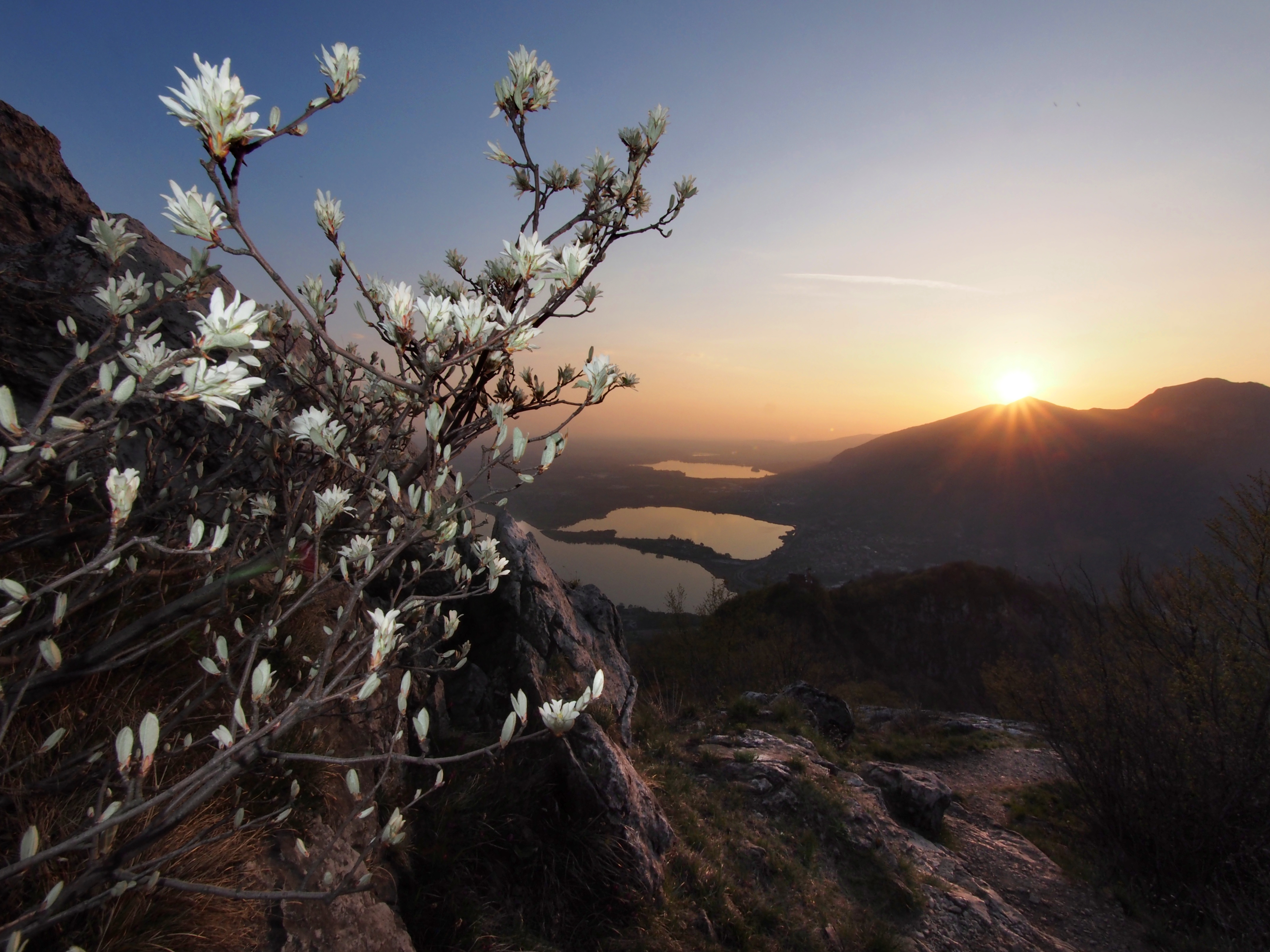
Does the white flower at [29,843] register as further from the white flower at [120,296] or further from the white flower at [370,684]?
the white flower at [120,296]

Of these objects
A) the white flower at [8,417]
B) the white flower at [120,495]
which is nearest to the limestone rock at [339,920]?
the white flower at [120,495]

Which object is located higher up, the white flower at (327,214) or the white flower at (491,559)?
the white flower at (327,214)

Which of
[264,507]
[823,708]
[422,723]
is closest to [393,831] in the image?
[422,723]

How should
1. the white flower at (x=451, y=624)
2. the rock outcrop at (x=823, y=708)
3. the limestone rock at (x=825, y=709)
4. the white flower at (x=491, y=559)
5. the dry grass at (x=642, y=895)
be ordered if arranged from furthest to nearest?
the limestone rock at (x=825, y=709) < the rock outcrop at (x=823, y=708) < the dry grass at (x=642, y=895) < the white flower at (x=451, y=624) < the white flower at (x=491, y=559)

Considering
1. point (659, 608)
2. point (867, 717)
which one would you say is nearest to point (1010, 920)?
point (867, 717)

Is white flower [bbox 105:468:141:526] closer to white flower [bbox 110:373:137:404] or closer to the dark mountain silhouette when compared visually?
white flower [bbox 110:373:137:404]

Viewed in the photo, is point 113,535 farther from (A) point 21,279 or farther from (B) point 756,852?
(B) point 756,852

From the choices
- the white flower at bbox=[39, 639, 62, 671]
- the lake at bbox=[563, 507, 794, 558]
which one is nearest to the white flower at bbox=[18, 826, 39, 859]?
the white flower at bbox=[39, 639, 62, 671]

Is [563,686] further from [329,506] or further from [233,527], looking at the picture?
[329,506]
